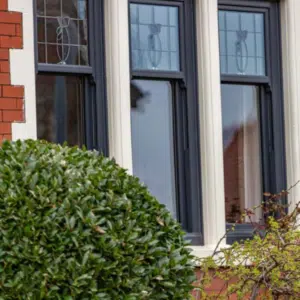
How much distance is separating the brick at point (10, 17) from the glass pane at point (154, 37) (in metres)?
0.99

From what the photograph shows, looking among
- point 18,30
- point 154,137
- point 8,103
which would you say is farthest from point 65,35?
point 154,137

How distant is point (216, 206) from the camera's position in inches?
315

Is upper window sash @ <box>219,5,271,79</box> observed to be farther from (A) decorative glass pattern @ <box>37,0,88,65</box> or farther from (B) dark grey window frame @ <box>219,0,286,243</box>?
(A) decorative glass pattern @ <box>37,0,88,65</box>

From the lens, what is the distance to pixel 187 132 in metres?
8.13

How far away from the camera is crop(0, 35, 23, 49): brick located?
7.39 meters

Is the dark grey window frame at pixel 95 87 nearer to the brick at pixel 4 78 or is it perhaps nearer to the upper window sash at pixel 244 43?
the brick at pixel 4 78

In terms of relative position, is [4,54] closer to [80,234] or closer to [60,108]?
[60,108]

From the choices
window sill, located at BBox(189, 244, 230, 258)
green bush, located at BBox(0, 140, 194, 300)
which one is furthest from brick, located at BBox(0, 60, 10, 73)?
window sill, located at BBox(189, 244, 230, 258)

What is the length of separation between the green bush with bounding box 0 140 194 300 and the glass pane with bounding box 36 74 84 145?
1.81 m

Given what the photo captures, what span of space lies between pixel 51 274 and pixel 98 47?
3.01 metres

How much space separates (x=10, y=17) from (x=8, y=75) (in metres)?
0.42

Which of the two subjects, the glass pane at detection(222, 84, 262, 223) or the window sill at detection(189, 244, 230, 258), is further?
the glass pane at detection(222, 84, 262, 223)

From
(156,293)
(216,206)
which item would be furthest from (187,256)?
(216,206)

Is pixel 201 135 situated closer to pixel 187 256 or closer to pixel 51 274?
pixel 187 256
